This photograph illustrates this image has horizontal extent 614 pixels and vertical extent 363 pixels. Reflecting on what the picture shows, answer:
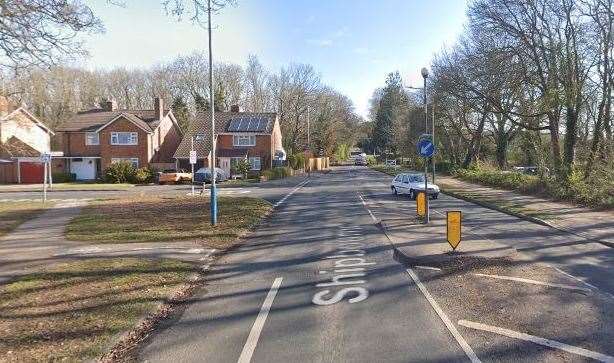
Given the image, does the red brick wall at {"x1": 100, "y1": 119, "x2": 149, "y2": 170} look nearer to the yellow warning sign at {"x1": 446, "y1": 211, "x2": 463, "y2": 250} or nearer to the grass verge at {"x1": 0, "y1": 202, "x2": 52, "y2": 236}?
the grass verge at {"x1": 0, "y1": 202, "x2": 52, "y2": 236}

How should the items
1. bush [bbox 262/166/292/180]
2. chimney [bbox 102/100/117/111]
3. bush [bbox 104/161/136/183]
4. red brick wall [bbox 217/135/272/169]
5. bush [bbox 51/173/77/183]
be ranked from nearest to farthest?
bush [bbox 104/161/136/183], bush [bbox 262/166/292/180], bush [bbox 51/173/77/183], red brick wall [bbox 217/135/272/169], chimney [bbox 102/100/117/111]

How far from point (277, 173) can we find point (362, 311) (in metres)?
46.3

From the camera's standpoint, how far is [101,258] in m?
11.6

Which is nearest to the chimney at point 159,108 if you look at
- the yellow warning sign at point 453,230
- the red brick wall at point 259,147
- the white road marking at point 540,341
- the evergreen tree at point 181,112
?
the red brick wall at point 259,147

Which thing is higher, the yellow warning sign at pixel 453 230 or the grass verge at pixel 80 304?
the yellow warning sign at pixel 453 230

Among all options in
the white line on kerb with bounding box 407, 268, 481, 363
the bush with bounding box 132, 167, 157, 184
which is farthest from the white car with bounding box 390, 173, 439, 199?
the bush with bounding box 132, 167, 157, 184

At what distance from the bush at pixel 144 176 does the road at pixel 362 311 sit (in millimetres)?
37585

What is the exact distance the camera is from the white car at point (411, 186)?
27859mm

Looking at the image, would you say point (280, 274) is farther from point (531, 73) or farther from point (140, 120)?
point (140, 120)

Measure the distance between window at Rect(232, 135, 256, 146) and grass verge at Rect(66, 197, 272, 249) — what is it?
1249 inches

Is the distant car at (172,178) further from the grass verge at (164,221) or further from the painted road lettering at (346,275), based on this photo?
the painted road lettering at (346,275)

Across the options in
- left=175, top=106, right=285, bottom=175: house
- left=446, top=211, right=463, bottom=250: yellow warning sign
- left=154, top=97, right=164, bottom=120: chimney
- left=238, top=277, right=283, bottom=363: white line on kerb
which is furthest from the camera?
left=175, top=106, right=285, bottom=175: house

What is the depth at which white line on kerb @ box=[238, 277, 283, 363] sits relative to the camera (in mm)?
5688

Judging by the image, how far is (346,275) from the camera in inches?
381
